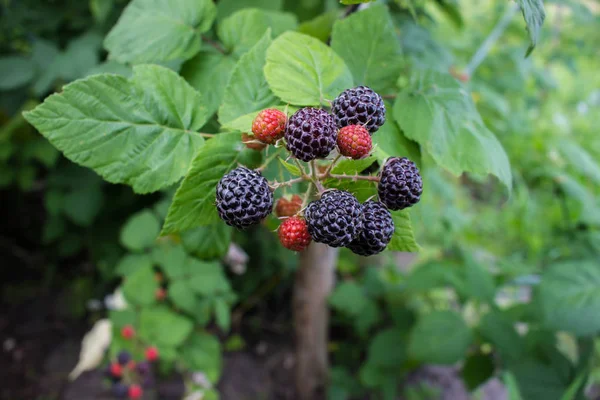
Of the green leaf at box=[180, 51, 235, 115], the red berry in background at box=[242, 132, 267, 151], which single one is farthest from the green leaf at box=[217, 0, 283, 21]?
the red berry in background at box=[242, 132, 267, 151]

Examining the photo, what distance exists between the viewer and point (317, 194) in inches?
32.2

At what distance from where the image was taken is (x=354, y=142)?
0.77 m

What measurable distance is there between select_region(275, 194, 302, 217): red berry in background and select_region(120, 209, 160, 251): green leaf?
1.36 meters

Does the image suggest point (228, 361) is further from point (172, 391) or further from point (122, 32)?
point (122, 32)

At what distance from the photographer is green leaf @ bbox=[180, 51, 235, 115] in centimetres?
112

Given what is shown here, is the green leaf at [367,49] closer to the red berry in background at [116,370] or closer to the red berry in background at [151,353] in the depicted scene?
the red berry in background at [151,353]

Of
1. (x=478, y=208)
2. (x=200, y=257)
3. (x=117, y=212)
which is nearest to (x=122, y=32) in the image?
(x=200, y=257)

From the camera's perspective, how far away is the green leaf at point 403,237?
2.82ft

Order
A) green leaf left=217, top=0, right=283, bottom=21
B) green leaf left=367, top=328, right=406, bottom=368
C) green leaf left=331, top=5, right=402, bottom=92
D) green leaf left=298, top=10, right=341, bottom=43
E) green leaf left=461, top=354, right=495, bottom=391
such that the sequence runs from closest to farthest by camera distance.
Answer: green leaf left=331, top=5, right=402, bottom=92
green leaf left=298, top=10, right=341, bottom=43
green leaf left=217, top=0, right=283, bottom=21
green leaf left=461, top=354, right=495, bottom=391
green leaf left=367, top=328, right=406, bottom=368

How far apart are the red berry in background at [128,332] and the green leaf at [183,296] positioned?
0.23m

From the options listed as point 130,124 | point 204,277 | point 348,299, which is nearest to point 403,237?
point 130,124

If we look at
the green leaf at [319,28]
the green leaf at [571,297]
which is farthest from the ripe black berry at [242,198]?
the green leaf at [571,297]

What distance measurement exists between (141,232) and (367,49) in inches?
60.0

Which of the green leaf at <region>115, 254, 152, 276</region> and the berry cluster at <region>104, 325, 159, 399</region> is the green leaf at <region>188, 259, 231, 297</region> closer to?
the green leaf at <region>115, 254, 152, 276</region>
